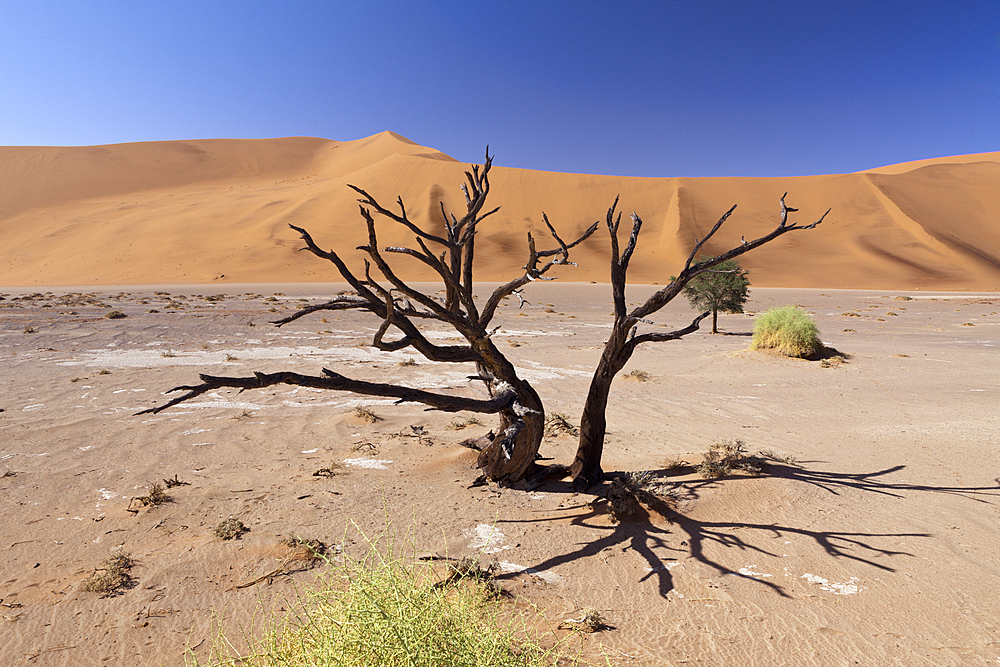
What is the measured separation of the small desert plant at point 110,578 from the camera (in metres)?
3.31

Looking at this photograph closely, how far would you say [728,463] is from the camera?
16.7 ft

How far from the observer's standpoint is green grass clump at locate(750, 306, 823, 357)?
12133mm

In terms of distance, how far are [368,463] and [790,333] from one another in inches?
408

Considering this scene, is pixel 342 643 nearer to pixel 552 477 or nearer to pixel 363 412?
pixel 552 477

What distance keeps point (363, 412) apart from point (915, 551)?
5.92 metres

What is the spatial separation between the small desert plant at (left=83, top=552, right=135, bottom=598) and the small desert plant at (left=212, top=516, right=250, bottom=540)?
0.53m

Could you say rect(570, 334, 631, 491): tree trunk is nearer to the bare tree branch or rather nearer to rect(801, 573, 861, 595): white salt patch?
the bare tree branch

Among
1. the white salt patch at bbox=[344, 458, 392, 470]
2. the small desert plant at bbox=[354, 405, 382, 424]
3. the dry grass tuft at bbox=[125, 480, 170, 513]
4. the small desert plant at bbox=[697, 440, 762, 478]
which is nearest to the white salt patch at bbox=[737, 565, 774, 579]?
the small desert plant at bbox=[697, 440, 762, 478]

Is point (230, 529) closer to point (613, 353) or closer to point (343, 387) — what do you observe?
point (343, 387)

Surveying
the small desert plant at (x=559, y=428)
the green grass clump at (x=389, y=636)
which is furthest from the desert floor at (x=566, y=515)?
the green grass clump at (x=389, y=636)

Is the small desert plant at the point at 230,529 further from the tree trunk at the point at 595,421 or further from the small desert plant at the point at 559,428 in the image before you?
the small desert plant at the point at 559,428

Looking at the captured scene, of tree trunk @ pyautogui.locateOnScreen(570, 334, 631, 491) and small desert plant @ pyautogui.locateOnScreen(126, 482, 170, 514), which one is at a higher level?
tree trunk @ pyautogui.locateOnScreen(570, 334, 631, 491)

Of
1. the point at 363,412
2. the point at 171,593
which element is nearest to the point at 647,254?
the point at 363,412

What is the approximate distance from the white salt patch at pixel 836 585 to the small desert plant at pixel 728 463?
153 centimetres
